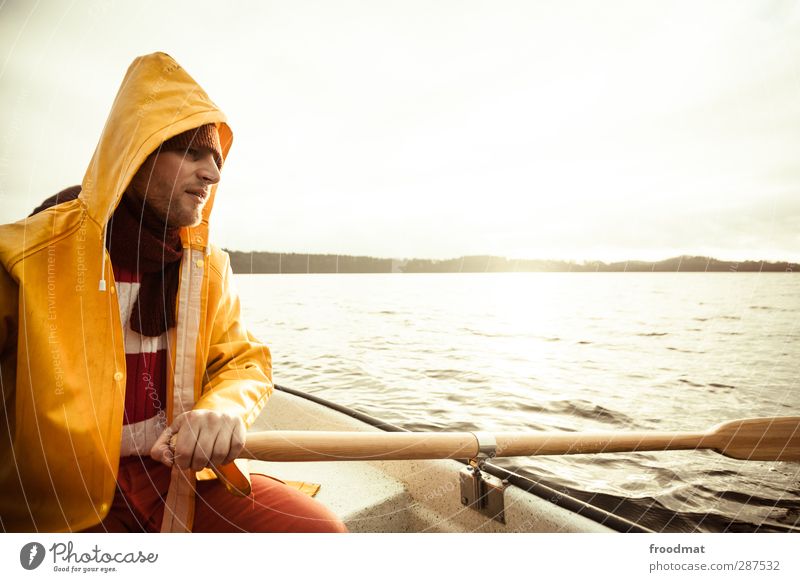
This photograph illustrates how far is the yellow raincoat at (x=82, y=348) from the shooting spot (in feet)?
2.55

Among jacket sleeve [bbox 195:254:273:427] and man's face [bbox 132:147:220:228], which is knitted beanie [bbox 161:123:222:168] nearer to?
man's face [bbox 132:147:220:228]

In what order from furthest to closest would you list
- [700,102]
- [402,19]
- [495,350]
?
1. [495,350]
2. [700,102]
3. [402,19]

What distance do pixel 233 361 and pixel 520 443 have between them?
0.81 m

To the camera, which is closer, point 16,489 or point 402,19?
point 16,489

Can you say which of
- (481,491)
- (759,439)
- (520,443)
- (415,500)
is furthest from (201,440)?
(759,439)

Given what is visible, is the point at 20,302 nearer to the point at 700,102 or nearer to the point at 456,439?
the point at 456,439

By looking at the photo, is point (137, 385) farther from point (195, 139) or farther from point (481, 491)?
point (481, 491)

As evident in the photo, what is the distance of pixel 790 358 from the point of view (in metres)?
5.89

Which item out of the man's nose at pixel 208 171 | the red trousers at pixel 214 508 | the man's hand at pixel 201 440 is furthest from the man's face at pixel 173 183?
the red trousers at pixel 214 508

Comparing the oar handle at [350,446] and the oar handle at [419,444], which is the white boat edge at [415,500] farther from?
the oar handle at [350,446]

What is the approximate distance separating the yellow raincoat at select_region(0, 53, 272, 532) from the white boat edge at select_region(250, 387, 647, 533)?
785 millimetres
